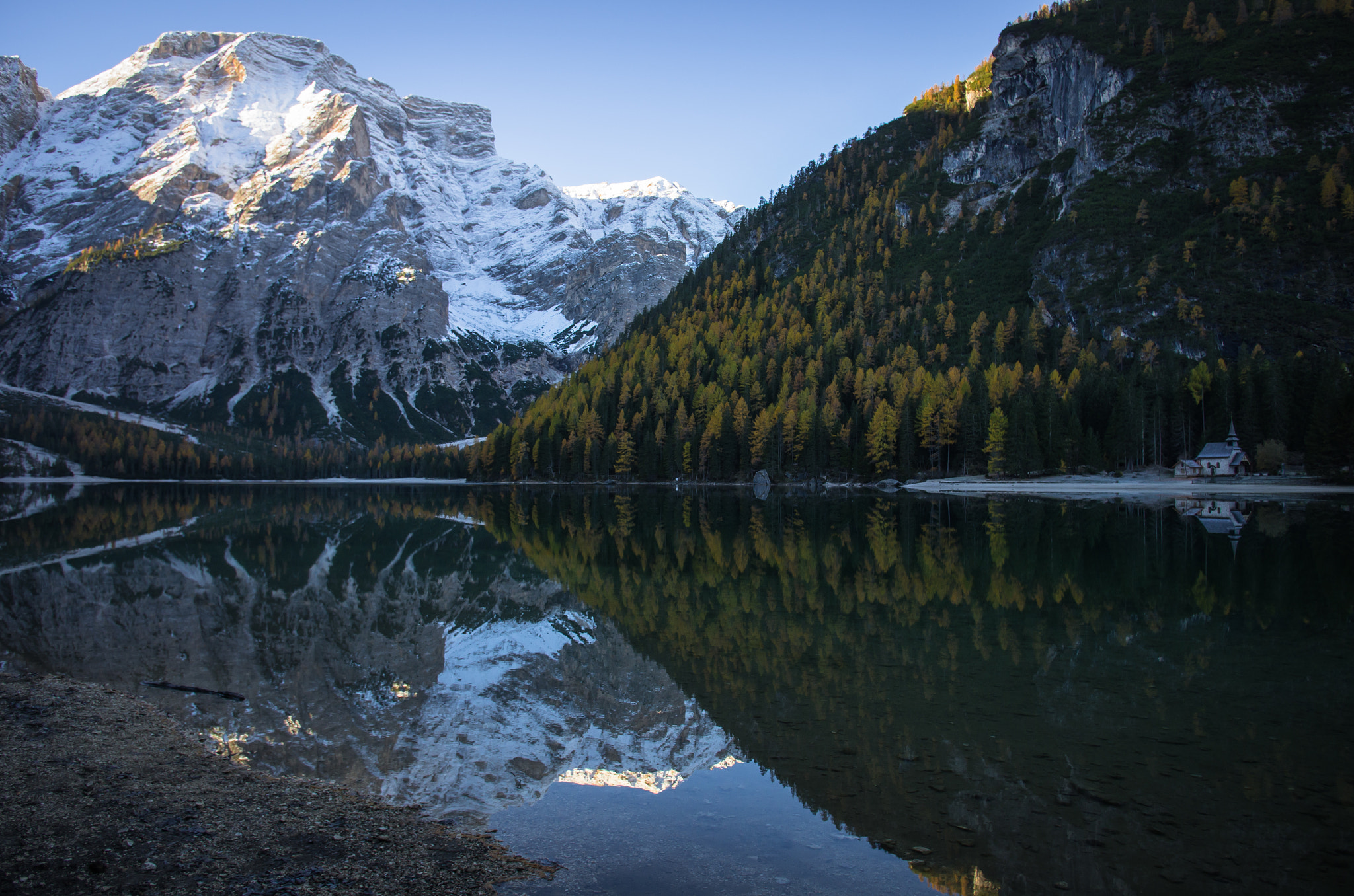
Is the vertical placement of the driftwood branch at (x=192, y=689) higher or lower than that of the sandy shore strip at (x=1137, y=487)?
lower

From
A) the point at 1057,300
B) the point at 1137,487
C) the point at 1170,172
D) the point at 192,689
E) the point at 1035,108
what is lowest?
the point at 192,689

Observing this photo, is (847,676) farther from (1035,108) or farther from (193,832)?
(1035,108)

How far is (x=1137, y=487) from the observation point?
82438 mm

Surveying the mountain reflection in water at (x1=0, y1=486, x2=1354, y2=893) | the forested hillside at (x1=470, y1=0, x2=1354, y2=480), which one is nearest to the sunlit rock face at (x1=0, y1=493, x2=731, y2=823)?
the mountain reflection in water at (x1=0, y1=486, x2=1354, y2=893)

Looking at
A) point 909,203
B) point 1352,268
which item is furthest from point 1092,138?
point 1352,268

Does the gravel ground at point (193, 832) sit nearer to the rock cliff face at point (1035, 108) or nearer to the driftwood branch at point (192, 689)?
the driftwood branch at point (192, 689)

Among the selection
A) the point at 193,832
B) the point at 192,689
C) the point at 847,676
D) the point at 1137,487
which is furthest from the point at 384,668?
the point at 1137,487

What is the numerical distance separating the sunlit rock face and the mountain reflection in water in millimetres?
108

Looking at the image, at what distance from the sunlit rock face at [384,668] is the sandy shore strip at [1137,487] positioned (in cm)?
7358

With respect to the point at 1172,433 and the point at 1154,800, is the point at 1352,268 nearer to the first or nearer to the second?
the point at 1172,433

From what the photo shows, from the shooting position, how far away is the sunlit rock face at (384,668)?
12.4 meters

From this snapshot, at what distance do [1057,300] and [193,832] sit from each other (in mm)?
151040

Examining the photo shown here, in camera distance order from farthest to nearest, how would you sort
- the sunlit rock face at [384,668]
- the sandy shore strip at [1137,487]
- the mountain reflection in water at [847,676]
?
the sandy shore strip at [1137,487]
the sunlit rock face at [384,668]
the mountain reflection in water at [847,676]

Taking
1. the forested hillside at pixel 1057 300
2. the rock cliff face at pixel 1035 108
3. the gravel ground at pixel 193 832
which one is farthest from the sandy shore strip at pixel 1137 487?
the rock cliff face at pixel 1035 108
